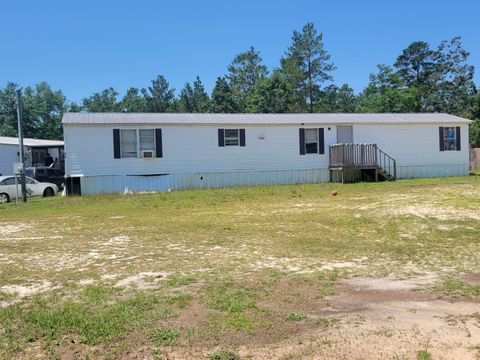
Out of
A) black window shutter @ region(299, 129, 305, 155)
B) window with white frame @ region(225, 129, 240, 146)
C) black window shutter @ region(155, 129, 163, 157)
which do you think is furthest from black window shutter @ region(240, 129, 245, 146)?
black window shutter @ region(155, 129, 163, 157)

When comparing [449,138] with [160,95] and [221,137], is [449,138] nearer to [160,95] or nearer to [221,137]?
[221,137]

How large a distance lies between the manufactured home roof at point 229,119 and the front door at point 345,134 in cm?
35

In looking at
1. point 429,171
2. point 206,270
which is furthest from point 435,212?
point 429,171

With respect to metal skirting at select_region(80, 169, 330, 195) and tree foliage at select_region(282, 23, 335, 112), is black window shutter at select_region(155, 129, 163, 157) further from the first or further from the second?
tree foliage at select_region(282, 23, 335, 112)

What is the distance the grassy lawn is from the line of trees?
36.6 m

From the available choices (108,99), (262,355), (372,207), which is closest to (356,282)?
(262,355)

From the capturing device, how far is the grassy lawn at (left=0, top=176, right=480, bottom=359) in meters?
3.97

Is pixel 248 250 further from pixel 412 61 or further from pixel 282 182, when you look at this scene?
pixel 412 61

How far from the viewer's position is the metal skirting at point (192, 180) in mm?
20203

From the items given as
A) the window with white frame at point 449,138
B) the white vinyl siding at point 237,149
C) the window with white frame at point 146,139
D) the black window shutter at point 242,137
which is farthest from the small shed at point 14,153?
the window with white frame at point 449,138

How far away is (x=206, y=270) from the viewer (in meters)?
6.19

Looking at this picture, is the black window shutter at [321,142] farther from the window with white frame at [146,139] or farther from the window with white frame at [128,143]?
the window with white frame at [128,143]

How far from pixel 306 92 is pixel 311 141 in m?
33.9

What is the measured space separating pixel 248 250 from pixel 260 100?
40686 mm
